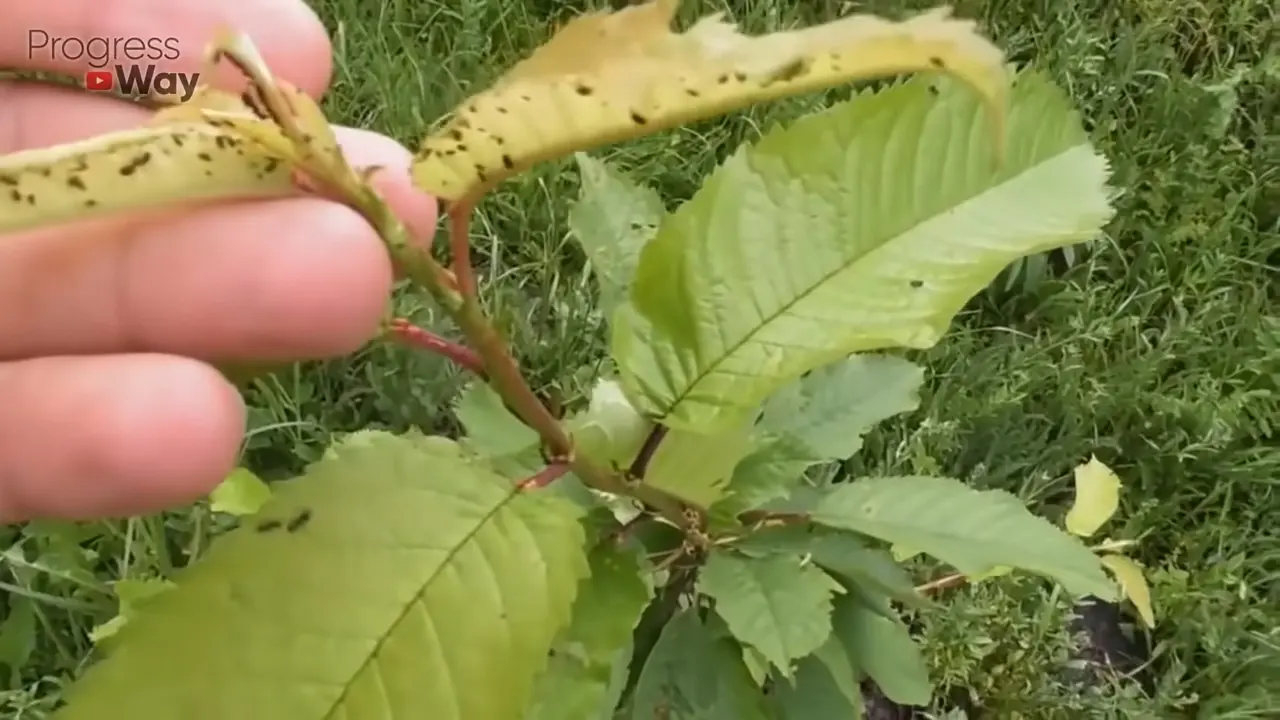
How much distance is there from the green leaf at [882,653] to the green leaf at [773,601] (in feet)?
0.41

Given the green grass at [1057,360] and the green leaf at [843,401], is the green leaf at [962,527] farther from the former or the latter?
the green grass at [1057,360]

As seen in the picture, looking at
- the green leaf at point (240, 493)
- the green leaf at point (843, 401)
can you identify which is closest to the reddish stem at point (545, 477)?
the green leaf at point (843, 401)

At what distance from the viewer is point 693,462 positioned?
546 millimetres

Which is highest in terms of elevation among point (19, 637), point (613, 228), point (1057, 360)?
point (613, 228)

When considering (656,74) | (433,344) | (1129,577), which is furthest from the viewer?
(1129,577)

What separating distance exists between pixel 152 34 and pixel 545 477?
0.30m

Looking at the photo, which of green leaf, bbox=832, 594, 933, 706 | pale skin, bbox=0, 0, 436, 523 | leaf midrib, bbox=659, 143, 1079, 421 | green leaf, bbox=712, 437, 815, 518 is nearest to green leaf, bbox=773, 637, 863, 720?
green leaf, bbox=832, 594, 933, 706

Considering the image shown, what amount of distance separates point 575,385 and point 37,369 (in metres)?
0.80

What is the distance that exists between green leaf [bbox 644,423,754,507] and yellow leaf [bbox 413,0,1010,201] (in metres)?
0.22

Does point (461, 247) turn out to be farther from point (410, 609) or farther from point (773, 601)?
point (773, 601)

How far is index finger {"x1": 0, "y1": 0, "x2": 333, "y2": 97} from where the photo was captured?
53 cm

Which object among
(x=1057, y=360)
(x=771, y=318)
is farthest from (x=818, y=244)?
(x=1057, y=360)

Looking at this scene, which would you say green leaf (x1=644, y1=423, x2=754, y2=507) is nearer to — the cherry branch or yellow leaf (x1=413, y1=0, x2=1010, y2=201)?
the cherry branch

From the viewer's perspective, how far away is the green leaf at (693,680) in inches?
25.8
